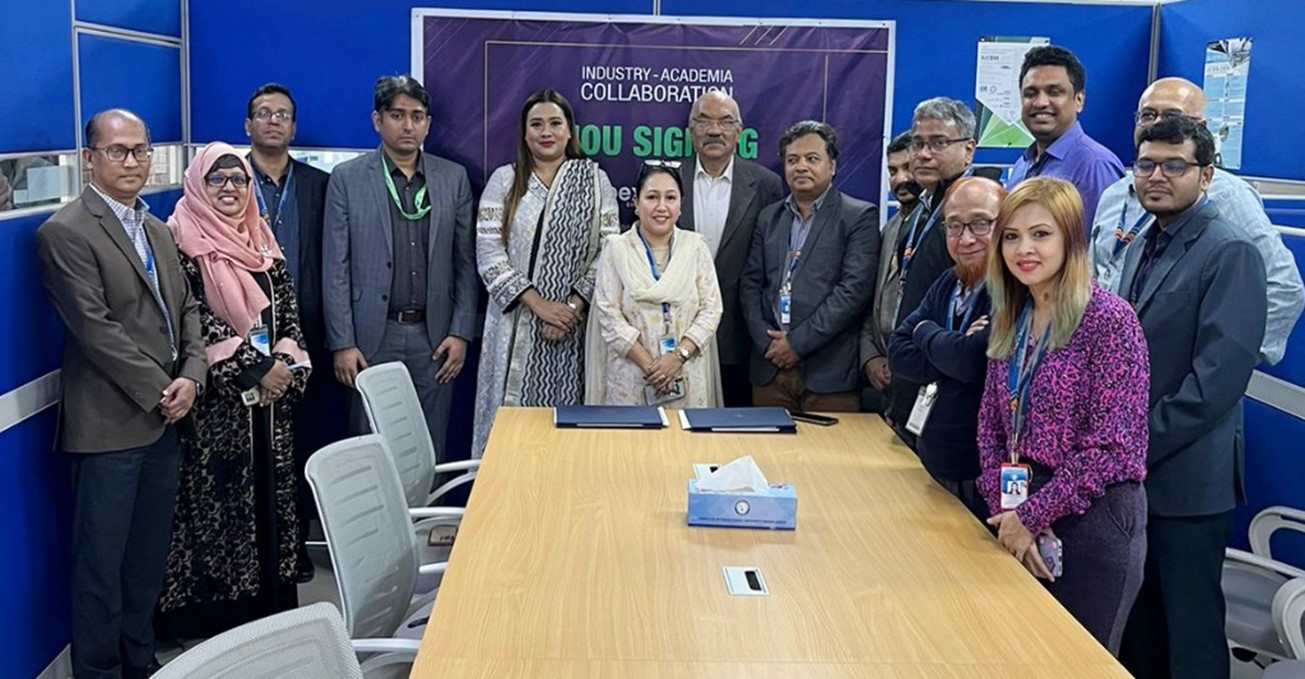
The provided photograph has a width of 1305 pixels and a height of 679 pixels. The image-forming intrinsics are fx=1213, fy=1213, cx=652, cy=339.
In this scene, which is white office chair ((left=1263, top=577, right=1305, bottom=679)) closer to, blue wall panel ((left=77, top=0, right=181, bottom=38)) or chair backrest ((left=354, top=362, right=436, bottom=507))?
chair backrest ((left=354, top=362, right=436, bottom=507))

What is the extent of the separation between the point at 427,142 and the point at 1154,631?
3.54 m

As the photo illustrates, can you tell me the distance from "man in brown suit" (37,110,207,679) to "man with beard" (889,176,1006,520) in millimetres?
2163

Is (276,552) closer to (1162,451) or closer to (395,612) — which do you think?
(395,612)

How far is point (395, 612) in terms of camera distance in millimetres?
2914

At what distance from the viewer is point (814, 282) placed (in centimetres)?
468

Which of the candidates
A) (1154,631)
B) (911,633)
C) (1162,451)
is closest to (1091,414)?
(1162,451)

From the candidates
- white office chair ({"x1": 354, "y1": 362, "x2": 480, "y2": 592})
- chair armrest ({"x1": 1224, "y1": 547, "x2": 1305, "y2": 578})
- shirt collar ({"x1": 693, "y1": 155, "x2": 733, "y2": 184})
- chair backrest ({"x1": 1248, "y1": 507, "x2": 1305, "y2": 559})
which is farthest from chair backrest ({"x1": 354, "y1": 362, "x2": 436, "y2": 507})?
chair backrest ({"x1": 1248, "y1": 507, "x2": 1305, "y2": 559})

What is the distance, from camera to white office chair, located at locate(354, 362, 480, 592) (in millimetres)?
3664

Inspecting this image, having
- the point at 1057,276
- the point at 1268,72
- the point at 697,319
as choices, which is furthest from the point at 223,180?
the point at 1268,72

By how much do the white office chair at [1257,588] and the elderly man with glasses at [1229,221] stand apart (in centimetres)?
49

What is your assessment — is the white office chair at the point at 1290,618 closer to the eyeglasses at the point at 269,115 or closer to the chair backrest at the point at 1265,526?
the chair backrest at the point at 1265,526

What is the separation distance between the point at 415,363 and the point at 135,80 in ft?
4.97

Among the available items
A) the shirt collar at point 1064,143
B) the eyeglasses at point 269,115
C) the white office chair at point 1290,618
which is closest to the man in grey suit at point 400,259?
the eyeglasses at point 269,115

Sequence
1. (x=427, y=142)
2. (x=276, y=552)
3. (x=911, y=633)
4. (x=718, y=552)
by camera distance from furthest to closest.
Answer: (x=427, y=142), (x=276, y=552), (x=718, y=552), (x=911, y=633)
